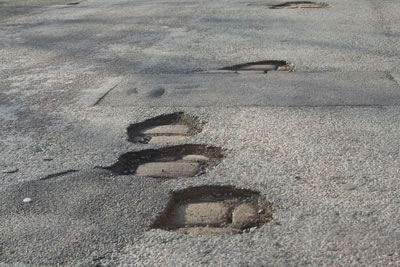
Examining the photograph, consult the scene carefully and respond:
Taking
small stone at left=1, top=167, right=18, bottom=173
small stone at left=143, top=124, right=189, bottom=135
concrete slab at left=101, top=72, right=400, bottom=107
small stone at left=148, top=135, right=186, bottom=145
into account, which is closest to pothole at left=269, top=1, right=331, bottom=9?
concrete slab at left=101, top=72, right=400, bottom=107

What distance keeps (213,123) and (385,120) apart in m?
1.30

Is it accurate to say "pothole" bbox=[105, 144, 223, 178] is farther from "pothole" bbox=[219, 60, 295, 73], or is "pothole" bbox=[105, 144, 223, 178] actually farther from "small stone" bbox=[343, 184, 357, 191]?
"pothole" bbox=[219, 60, 295, 73]

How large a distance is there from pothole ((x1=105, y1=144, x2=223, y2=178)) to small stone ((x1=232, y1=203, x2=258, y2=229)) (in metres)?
0.58

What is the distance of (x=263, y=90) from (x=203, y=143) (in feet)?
5.20

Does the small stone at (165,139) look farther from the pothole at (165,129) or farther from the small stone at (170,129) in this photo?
the small stone at (170,129)

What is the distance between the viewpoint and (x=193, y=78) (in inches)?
266

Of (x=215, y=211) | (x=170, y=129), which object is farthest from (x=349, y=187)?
(x=170, y=129)

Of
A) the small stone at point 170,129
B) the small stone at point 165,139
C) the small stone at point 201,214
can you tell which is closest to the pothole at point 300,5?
the small stone at point 170,129

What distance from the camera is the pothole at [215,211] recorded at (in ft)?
11.3

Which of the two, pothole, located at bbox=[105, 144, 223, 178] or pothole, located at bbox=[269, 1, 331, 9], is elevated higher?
pothole, located at bbox=[105, 144, 223, 178]

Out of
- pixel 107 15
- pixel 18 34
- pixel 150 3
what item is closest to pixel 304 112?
pixel 18 34

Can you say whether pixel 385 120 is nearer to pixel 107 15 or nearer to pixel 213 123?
pixel 213 123

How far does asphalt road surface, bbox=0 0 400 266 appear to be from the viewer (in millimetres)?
3213

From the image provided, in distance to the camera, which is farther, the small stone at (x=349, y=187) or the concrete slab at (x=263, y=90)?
the concrete slab at (x=263, y=90)
